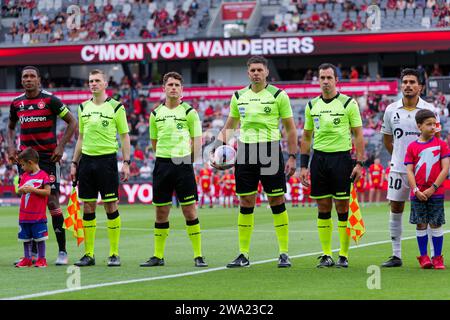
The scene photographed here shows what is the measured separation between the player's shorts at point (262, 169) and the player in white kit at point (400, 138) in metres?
1.41

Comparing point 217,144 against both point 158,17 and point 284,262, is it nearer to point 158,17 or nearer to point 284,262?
point 284,262

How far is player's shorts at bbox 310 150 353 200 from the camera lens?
11.8 m

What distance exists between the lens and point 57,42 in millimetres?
49969

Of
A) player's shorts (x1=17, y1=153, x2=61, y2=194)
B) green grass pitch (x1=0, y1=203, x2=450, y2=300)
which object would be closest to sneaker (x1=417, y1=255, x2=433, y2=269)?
green grass pitch (x1=0, y1=203, x2=450, y2=300)

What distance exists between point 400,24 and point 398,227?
113 feet

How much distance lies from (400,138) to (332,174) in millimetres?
1035

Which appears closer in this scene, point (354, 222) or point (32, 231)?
point (354, 222)

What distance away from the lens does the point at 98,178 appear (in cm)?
1262

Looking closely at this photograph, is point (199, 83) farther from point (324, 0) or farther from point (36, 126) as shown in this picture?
point (36, 126)

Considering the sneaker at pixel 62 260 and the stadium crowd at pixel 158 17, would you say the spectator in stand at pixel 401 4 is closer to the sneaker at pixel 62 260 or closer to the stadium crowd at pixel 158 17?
the stadium crowd at pixel 158 17

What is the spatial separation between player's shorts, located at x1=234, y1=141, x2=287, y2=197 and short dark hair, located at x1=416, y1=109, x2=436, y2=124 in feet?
5.66

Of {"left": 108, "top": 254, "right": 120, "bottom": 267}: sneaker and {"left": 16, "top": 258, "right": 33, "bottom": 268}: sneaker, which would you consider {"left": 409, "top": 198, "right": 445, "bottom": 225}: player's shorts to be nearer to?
{"left": 108, "top": 254, "right": 120, "bottom": 267}: sneaker

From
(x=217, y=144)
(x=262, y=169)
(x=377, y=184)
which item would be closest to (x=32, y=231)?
(x=217, y=144)

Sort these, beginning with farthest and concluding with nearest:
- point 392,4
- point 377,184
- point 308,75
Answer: point 308,75
point 392,4
point 377,184
